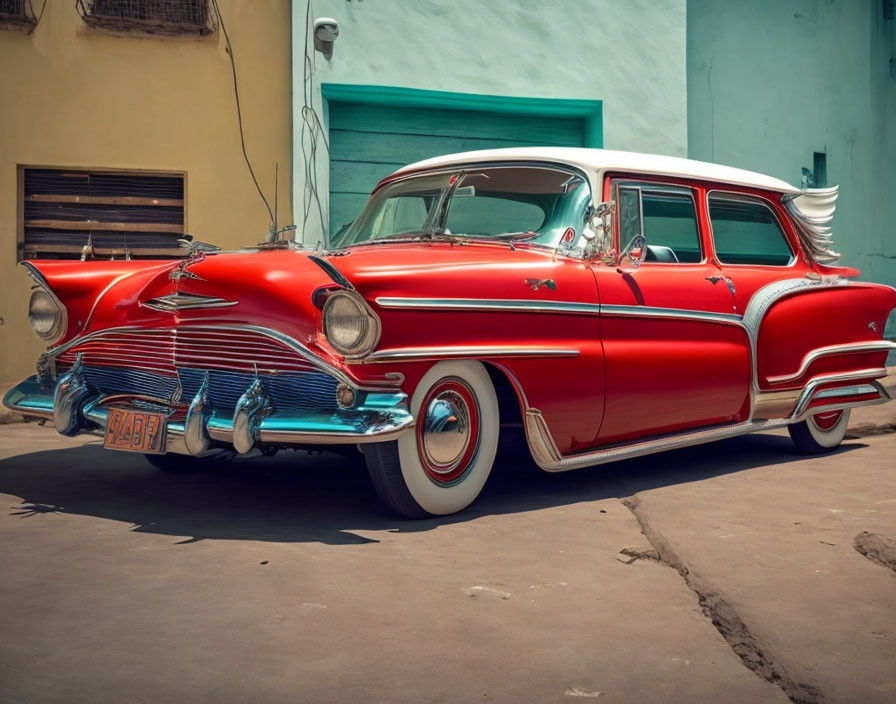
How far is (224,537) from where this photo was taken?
3693 mm

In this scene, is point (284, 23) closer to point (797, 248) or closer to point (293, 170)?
point (293, 170)

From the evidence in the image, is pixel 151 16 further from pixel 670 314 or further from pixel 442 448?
pixel 442 448

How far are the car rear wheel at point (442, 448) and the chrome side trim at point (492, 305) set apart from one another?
224 millimetres

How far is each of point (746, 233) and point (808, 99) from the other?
6.84 m

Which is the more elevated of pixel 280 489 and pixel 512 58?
pixel 512 58

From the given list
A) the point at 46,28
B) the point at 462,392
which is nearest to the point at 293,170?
the point at 46,28

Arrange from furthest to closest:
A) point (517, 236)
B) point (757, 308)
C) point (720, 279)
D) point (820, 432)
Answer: point (820, 432)
point (757, 308)
point (720, 279)
point (517, 236)

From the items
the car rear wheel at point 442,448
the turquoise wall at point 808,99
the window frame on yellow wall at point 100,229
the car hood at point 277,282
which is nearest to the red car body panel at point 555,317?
the car hood at point 277,282

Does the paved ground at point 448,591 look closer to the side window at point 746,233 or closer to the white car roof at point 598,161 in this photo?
the side window at point 746,233

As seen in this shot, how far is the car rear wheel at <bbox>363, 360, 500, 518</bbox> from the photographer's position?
382 centimetres

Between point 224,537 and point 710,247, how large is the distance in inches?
112

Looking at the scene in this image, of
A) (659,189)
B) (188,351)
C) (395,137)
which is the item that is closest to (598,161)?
(659,189)

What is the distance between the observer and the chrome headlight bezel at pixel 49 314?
180 inches

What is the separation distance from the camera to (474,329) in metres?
3.98
